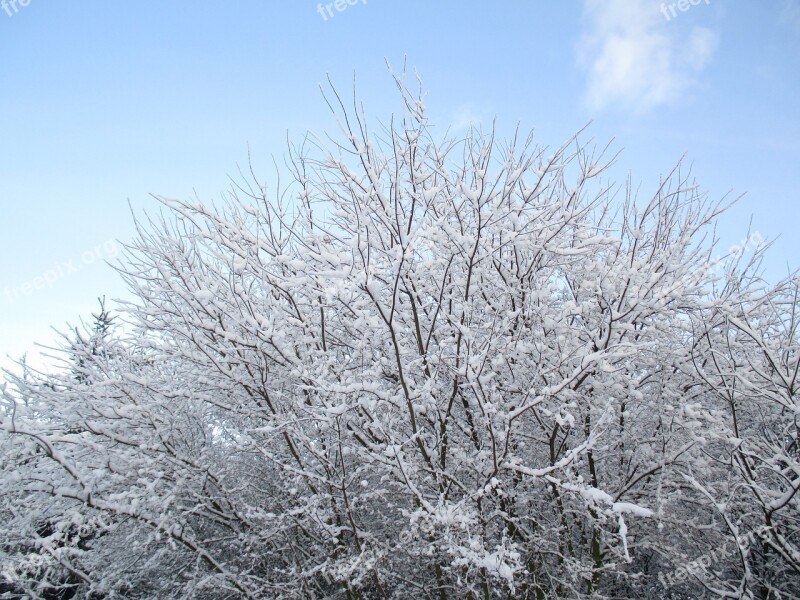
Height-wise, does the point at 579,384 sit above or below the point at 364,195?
below

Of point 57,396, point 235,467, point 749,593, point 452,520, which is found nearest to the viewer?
point 452,520

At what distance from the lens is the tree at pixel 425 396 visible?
3764 mm

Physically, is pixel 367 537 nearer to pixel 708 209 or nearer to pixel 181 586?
pixel 181 586

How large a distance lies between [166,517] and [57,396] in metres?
1.65

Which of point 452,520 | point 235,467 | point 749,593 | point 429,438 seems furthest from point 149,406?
point 749,593

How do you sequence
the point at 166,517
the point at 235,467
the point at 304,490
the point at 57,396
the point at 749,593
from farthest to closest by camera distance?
the point at 235,467
the point at 304,490
the point at 57,396
the point at 166,517
the point at 749,593

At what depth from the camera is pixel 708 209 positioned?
5.02 meters

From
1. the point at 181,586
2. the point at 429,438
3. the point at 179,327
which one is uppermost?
the point at 179,327

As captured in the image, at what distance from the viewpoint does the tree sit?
148 inches

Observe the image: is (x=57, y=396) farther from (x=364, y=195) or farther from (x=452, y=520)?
(x=452, y=520)

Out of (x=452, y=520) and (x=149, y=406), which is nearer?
(x=452, y=520)

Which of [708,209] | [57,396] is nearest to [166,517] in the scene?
[57,396]

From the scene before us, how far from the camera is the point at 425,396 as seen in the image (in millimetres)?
3598

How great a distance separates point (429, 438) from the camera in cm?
450
